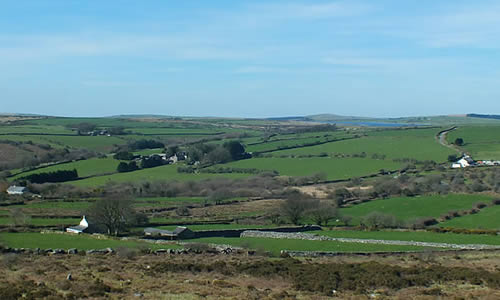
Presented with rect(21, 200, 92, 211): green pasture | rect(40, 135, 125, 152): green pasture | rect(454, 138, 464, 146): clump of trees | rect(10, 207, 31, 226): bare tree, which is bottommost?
rect(21, 200, 92, 211): green pasture

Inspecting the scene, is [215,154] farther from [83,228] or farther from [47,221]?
[83,228]

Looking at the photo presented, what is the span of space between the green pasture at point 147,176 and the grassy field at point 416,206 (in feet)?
90.6

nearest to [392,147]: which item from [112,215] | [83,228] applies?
[112,215]

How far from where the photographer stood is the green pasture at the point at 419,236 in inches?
1638

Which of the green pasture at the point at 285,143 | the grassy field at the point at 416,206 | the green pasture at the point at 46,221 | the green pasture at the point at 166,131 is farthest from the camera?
the green pasture at the point at 166,131

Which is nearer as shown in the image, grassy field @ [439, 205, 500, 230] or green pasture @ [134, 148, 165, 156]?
grassy field @ [439, 205, 500, 230]

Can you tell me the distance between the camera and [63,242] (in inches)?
1474

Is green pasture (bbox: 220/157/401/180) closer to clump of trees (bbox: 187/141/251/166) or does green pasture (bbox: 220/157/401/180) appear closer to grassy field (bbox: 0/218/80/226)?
clump of trees (bbox: 187/141/251/166)

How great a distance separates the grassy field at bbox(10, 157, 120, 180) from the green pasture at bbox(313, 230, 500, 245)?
48611mm

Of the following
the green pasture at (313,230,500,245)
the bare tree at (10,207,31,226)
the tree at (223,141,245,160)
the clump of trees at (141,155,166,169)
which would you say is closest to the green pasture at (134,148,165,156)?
the clump of trees at (141,155,166,169)

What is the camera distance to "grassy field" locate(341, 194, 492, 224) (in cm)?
5681

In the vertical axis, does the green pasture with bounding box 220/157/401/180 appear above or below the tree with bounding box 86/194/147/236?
below

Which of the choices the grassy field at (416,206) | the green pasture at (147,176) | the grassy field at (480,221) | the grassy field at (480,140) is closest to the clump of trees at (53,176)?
the green pasture at (147,176)

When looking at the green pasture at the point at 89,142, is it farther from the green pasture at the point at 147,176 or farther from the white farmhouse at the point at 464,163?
the white farmhouse at the point at 464,163
